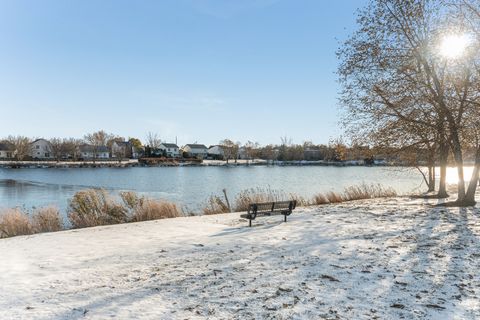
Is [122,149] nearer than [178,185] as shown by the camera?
No

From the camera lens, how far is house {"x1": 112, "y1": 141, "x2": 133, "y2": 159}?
433 ft

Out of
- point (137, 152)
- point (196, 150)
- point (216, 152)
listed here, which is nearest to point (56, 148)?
point (137, 152)

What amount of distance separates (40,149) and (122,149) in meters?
26.3

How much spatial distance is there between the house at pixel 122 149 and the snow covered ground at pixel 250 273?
125m

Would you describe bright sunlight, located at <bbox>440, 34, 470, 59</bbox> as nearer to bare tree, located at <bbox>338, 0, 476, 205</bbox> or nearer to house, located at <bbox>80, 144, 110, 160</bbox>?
bare tree, located at <bbox>338, 0, 476, 205</bbox>

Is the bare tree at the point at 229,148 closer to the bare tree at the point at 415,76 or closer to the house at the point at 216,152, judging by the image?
the house at the point at 216,152

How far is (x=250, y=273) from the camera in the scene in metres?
6.66

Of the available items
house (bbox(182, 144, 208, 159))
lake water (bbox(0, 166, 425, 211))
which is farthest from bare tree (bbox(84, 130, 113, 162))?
lake water (bbox(0, 166, 425, 211))

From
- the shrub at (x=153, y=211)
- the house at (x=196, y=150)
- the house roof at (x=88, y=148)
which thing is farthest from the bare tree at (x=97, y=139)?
the shrub at (x=153, y=211)

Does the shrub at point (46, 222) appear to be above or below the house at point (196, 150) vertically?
below

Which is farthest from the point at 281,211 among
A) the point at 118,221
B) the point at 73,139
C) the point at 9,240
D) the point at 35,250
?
the point at 73,139

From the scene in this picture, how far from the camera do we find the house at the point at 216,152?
152875mm

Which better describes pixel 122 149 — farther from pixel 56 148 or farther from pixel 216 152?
pixel 216 152

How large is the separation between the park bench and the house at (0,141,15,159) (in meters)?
126
